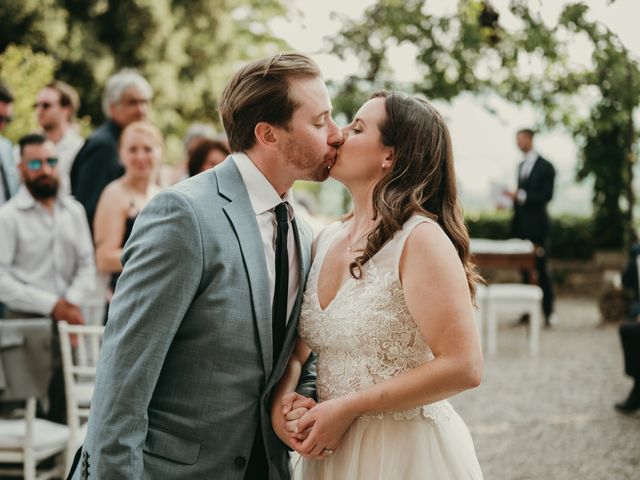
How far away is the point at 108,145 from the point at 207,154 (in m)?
0.83

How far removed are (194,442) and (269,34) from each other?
2609 cm

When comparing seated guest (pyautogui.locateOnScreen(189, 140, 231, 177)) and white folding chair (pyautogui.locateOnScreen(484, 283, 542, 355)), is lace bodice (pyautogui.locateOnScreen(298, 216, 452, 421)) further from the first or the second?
white folding chair (pyautogui.locateOnScreen(484, 283, 542, 355))

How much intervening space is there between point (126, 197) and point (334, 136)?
2.77 m

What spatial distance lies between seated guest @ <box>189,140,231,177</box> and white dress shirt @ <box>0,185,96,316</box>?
85 centimetres

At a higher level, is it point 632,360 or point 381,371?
point 381,371

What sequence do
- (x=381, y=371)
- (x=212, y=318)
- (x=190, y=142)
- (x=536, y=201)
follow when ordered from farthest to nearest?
(x=536, y=201) → (x=190, y=142) → (x=381, y=371) → (x=212, y=318)

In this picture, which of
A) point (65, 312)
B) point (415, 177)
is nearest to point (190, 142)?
point (65, 312)

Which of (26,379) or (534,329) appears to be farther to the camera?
(534,329)

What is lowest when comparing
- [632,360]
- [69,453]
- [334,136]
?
[632,360]

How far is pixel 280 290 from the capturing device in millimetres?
2377

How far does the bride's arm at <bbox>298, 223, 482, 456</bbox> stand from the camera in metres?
2.17

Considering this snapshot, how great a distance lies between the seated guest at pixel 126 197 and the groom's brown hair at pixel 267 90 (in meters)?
2.58

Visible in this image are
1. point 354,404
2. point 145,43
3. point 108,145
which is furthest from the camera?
point 145,43

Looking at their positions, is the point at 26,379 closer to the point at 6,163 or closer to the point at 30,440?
the point at 30,440
